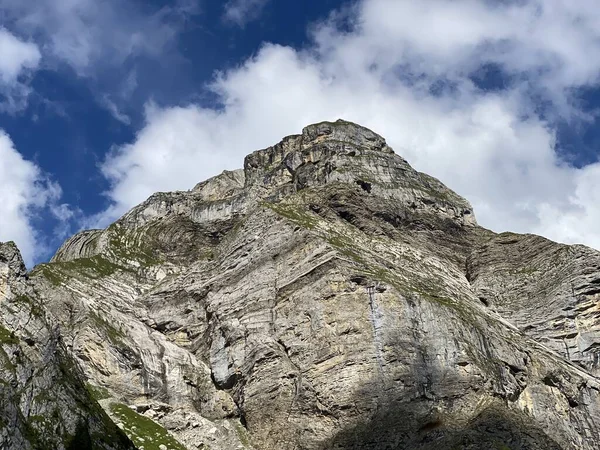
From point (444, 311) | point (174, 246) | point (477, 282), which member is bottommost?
point (444, 311)

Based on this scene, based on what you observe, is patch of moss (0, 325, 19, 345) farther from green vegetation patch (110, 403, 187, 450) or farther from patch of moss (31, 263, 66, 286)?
patch of moss (31, 263, 66, 286)

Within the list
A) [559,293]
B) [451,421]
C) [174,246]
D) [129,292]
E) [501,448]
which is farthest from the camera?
[174,246]

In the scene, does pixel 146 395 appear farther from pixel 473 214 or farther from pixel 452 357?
pixel 473 214

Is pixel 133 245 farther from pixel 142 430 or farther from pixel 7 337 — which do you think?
pixel 7 337

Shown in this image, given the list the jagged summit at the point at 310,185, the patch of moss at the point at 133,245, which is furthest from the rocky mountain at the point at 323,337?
the jagged summit at the point at 310,185

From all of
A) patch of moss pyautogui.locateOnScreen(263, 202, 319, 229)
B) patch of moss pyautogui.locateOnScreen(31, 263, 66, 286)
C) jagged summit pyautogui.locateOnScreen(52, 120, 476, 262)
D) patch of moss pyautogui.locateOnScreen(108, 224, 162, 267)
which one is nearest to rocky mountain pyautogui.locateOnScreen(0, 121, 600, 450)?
patch of moss pyautogui.locateOnScreen(31, 263, 66, 286)

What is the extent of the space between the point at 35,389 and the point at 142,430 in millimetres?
27260

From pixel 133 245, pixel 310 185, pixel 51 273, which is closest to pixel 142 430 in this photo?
pixel 51 273

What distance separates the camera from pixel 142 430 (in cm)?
7906

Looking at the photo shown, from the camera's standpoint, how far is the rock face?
164 feet

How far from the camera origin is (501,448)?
70.3m

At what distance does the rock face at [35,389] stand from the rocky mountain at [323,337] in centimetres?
16

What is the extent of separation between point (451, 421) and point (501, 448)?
19.3ft

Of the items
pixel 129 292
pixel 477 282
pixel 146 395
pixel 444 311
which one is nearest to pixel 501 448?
pixel 444 311
